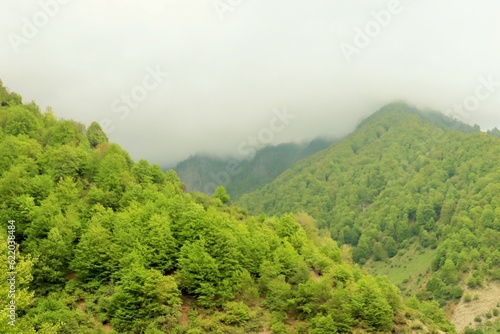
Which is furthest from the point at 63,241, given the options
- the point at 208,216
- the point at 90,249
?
the point at 208,216

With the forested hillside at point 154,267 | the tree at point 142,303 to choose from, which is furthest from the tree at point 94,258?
the tree at point 142,303

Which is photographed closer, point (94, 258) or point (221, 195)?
point (94, 258)

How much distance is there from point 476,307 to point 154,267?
→ 463ft

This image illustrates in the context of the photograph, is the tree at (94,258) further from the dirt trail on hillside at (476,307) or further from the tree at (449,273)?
the tree at (449,273)

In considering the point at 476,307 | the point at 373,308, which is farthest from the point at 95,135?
the point at 476,307

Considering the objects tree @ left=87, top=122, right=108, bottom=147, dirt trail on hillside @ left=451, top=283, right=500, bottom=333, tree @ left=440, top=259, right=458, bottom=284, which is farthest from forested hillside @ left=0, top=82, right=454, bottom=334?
tree @ left=440, top=259, right=458, bottom=284

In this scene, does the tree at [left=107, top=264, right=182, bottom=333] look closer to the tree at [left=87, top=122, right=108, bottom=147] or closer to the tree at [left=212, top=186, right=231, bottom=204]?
the tree at [left=212, top=186, right=231, bottom=204]

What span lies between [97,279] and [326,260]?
4179 centimetres

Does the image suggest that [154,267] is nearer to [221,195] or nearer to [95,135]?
[221,195]

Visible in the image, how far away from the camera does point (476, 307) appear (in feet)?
563

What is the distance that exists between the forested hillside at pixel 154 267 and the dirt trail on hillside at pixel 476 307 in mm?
85544

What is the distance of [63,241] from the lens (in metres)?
74.2

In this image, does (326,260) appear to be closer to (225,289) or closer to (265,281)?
(265,281)

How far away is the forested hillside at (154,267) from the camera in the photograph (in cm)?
6869
